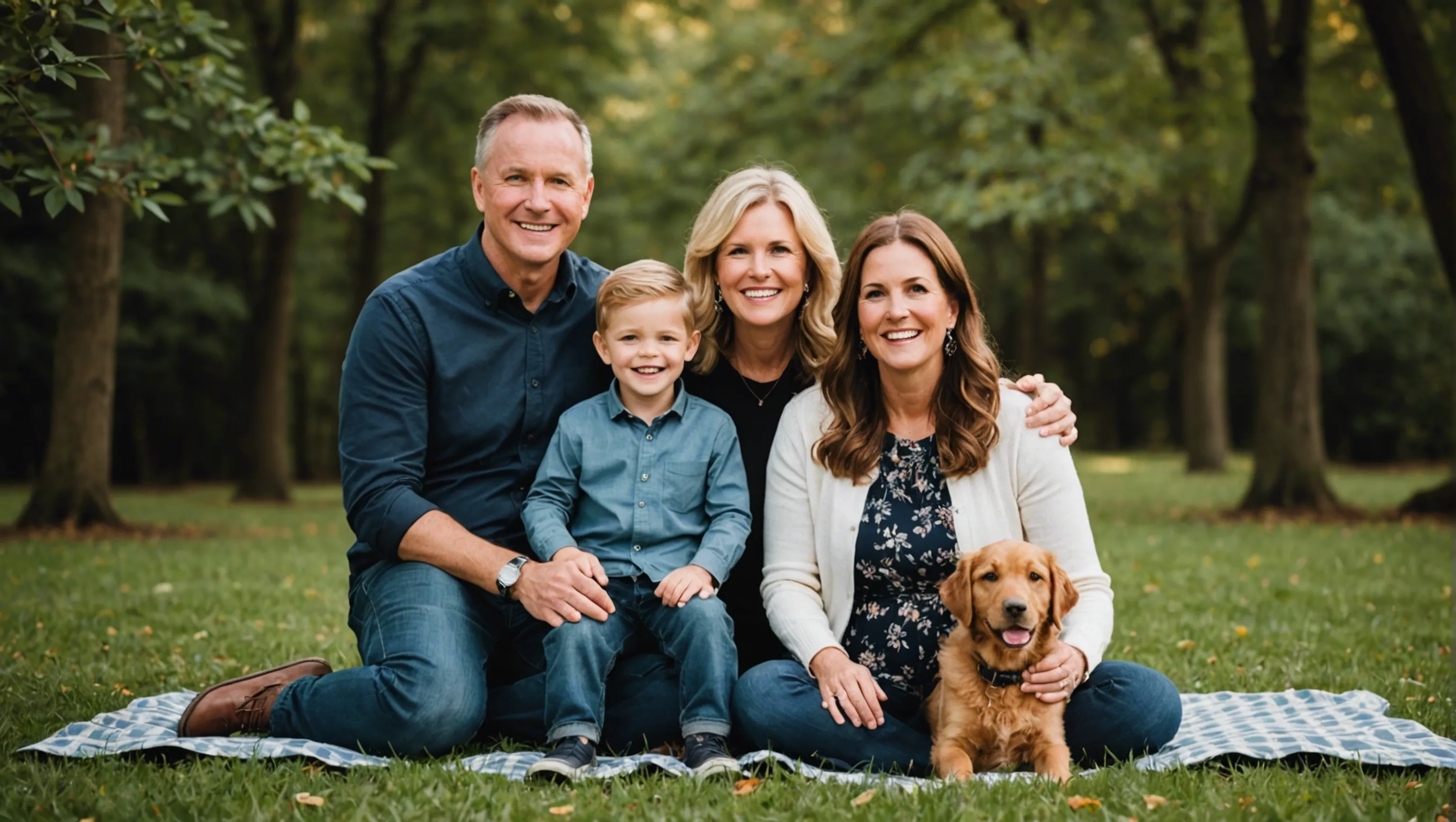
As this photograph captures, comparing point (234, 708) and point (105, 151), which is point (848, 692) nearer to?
point (234, 708)

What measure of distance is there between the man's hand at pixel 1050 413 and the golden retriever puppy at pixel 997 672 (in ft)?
1.63

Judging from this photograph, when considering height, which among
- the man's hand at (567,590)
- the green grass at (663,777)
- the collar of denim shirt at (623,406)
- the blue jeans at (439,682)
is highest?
the collar of denim shirt at (623,406)

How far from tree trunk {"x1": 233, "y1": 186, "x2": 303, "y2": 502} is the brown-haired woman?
42.9ft

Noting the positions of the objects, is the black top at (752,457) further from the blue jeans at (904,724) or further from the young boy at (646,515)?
the blue jeans at (904,724)

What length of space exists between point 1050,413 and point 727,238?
138 centimetres

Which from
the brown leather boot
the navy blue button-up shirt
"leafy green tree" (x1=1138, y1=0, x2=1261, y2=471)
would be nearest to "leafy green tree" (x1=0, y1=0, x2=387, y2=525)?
the navy blue button-up shirt

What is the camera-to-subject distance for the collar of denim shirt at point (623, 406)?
4035 mm

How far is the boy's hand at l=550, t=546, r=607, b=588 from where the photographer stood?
3598 mm

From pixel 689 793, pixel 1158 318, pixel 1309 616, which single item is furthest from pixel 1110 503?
pixel 1158 318

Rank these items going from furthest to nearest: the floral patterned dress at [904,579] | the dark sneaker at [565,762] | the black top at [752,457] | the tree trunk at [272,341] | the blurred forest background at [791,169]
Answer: the tree trunk at [272,341]
the blurred forest background at [791,169]
the black top at [752,457]
the floral patterned dress at [904,579]
the dark sneaker at [565,762]

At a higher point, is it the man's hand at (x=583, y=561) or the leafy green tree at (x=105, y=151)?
the leafy green tree at (x=105, y=151)

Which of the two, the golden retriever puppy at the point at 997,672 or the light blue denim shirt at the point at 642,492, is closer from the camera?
the golden retriever puppy at the point at 997,672

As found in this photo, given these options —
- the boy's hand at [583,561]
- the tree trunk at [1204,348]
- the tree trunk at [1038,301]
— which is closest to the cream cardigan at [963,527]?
the boy's hand at [583,561]

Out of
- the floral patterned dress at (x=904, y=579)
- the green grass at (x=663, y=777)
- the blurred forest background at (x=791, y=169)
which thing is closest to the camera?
the green grass at (x=663, y=777)
